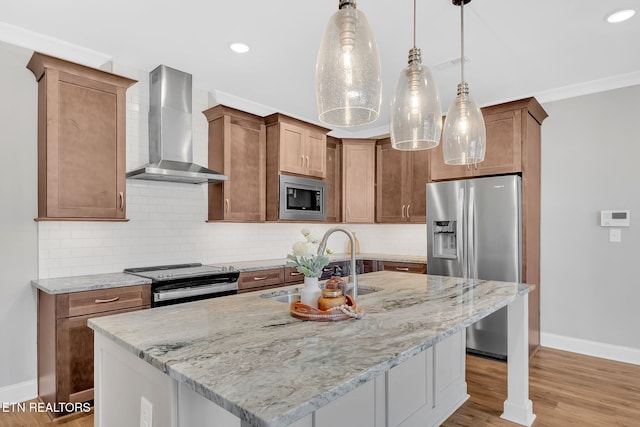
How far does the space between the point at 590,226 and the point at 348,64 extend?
3644 mm

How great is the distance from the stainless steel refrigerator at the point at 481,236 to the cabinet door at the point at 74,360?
3141 millimetres

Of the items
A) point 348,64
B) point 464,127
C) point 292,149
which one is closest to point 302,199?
point 292,149

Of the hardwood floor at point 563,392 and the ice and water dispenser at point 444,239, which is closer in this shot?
the hardwood floor at point 563,392

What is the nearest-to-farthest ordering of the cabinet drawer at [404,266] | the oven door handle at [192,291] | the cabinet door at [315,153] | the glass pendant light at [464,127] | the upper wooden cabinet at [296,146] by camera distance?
the glass pendant light at [464,127]
the oven door handle at [192,291]
the upper wooden cabinet at [296,146]
the cabinet drawer at [404,266]
the cabinet door at [315,153]

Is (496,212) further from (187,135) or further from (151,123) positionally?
(151,123)

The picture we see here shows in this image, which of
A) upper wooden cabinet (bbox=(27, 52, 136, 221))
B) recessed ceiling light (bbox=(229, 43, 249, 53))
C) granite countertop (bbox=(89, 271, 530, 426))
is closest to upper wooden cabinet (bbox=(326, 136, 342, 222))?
recessed ceiling light (bbox=(229, 43, 249, 53))

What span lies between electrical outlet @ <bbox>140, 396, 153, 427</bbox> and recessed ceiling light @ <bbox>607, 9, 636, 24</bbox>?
11.1ft

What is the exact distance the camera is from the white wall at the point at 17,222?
2.69 meters

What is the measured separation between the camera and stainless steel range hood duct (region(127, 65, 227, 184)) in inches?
131

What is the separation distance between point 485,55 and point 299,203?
2.32 m

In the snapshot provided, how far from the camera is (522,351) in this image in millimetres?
2402

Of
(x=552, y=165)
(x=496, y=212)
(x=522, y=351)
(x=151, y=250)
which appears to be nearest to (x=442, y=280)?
(x=522, y=351)

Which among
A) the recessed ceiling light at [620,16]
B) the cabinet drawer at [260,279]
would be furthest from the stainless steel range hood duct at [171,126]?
the recessed ceiling light at [620,16]

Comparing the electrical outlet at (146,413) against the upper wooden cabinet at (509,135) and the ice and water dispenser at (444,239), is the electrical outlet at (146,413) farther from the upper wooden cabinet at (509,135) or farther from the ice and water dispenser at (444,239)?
the upper wooden cabinet at (509,135)
